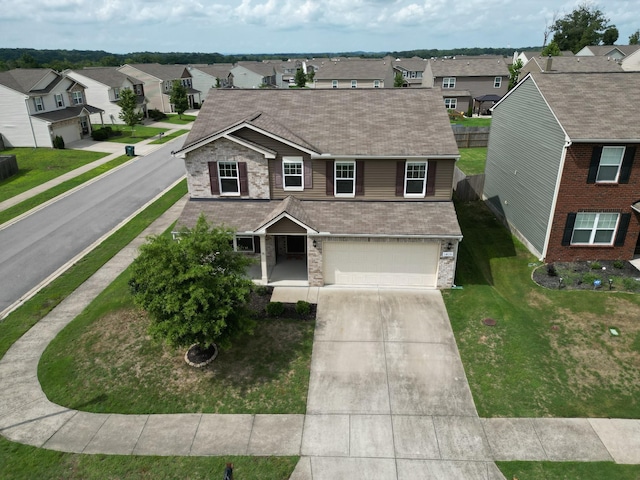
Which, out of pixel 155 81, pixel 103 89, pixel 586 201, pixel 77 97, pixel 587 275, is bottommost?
pixel 587 275

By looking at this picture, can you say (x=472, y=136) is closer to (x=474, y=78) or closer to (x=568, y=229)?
(x=474, y=78)

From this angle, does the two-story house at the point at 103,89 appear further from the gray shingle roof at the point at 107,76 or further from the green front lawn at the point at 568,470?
the green front lawn at the point at 568,470

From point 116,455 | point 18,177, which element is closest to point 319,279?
point 116,455

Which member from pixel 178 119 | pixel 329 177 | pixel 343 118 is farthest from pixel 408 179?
pixel 178 119

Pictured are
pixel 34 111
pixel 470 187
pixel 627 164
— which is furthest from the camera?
pixel 34 111

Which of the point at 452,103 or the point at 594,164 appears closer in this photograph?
the point at 594,164

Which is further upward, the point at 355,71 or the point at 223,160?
the point at 355,71

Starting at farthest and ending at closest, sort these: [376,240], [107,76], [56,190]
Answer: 1. [107,76]
2. [56,190]
3. [376,240]
